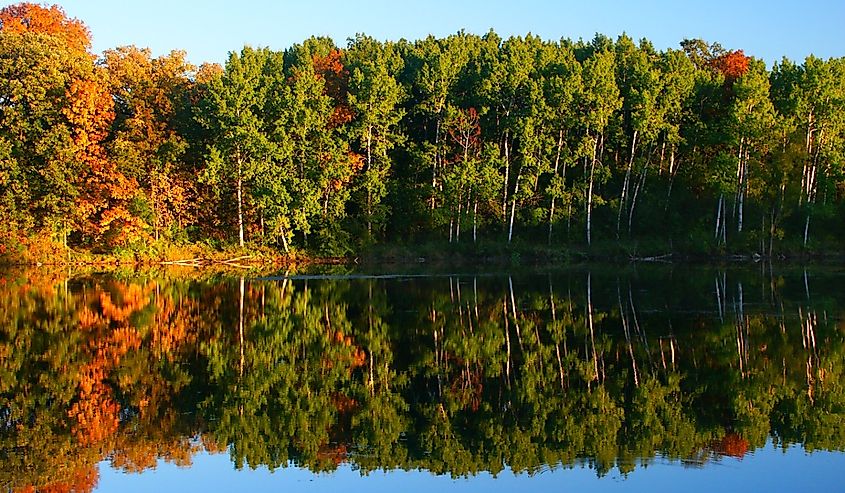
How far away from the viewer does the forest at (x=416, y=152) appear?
5519cm

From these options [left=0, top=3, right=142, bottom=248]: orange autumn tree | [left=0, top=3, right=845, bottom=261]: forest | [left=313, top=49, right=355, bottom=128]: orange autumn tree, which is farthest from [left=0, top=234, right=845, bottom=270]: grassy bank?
[left=313, top=49, right=355, bottom=128]: orange autumn tree

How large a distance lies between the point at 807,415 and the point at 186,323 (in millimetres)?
16231

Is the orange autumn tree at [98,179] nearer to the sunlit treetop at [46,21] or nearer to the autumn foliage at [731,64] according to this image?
the sunlit treetop at [46,21]

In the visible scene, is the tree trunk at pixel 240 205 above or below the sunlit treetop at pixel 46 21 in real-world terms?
below

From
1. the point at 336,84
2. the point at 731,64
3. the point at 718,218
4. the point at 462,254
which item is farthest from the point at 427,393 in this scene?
the point at 731,64

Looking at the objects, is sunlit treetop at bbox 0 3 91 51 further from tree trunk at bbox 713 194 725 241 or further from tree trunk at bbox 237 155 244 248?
tree trunk at bbox 713 194 725 241

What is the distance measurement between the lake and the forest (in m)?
25.8

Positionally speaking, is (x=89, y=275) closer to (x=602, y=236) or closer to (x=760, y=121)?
(x=602, y=236)

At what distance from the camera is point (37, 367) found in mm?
18719

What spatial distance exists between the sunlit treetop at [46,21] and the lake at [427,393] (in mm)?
38115

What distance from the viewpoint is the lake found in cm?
1213

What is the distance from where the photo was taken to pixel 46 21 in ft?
215

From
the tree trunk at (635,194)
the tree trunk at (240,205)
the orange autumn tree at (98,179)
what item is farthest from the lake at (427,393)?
the tree trunk at (635,194)

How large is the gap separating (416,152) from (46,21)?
26.6 m
